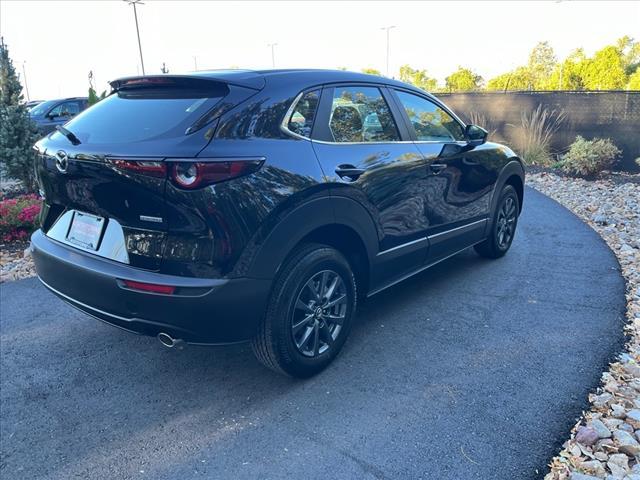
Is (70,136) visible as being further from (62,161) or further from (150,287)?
(150,287)

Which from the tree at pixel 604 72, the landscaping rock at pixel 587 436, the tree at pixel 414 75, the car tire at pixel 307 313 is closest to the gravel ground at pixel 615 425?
the landscaping rock at pixel 587 436

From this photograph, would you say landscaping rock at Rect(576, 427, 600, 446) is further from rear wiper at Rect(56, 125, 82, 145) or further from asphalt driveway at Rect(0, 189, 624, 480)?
rear wiper at Rect(56, 125, 82, 145)

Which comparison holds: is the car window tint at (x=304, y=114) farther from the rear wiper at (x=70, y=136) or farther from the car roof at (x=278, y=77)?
the rear wiper at (x=70, y=136)

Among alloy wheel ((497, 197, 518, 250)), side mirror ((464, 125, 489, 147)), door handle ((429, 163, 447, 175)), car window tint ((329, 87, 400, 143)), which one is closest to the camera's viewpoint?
car window tint ((329, 87, 400, 143))

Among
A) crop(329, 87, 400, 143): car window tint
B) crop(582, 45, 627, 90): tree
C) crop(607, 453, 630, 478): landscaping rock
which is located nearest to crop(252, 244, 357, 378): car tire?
crop(329, 87, 400, 143): car window tint

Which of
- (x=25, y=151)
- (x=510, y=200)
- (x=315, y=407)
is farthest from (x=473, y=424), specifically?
(x=25, y=151)

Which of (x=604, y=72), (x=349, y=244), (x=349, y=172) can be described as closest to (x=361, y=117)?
(x=349, y=172)

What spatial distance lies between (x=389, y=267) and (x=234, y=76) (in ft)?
5.42

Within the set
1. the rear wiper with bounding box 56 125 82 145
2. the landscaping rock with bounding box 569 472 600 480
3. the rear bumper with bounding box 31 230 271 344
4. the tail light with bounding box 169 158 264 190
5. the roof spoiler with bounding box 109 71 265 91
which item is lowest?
the landscaping rock with bounding box 569 472 600 480

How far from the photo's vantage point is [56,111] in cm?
1612

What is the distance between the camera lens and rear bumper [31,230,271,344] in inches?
94.8

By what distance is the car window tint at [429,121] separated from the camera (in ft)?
12.5

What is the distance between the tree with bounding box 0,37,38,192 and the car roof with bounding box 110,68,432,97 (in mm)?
6228

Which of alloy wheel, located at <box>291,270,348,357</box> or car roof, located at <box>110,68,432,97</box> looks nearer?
car roof, located at <box>110,68,432,97</box>
